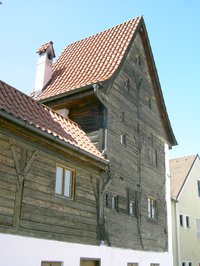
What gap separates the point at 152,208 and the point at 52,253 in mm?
8413

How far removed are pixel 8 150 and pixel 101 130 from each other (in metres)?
5.35

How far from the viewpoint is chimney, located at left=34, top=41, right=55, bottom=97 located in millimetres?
17234

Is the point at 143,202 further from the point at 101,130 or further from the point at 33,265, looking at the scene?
the point at 33,265

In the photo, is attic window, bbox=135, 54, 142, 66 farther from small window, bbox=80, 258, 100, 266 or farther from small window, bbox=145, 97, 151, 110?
small window, bbox=80, 258, 100, 266

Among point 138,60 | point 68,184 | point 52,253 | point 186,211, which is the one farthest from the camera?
point 186,211

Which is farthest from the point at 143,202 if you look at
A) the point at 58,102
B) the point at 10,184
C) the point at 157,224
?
the point at 10,184

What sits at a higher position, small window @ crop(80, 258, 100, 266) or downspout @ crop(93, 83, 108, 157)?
downspout @ crop(93, 83, 108, 157)

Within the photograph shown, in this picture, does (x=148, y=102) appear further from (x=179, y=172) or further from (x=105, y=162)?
(x=179, y=172)

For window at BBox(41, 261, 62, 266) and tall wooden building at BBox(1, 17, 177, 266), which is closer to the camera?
window at BBox(41, 261, 62, 266)

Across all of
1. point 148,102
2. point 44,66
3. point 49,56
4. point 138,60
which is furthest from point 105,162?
point 138,60

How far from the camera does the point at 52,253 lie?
10469 mm

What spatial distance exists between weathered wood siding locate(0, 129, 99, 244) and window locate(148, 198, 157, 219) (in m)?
5.30

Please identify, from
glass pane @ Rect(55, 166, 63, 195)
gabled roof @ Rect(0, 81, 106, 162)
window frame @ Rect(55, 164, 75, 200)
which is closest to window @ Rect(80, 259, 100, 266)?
window frame @ Rect(55, 164, 75, 200)

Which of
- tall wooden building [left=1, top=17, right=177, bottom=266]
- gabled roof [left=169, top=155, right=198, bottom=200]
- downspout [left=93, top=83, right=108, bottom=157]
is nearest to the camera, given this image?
tall wooden building [left=1, top=17, right=177, bottom=266]
